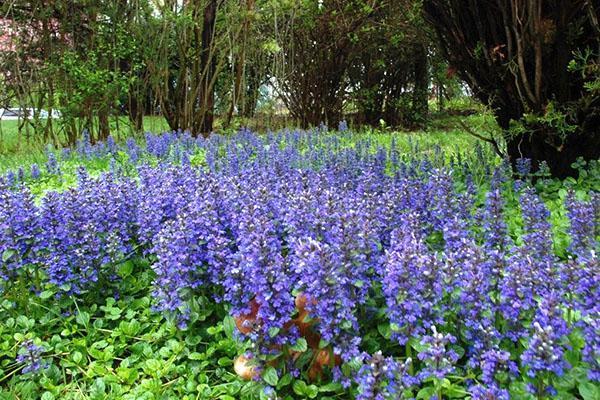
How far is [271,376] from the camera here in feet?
6.56

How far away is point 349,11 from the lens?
9.80 m

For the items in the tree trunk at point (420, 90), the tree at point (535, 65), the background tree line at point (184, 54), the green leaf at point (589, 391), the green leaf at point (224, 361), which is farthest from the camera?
the tree trunk at point (420, 90)

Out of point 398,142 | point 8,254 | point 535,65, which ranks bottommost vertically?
point 8,254

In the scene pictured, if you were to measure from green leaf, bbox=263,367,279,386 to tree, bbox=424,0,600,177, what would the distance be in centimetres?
262

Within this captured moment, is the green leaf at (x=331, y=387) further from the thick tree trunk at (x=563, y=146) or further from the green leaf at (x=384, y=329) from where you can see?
the thick tree trunk at (x=563, y=146)

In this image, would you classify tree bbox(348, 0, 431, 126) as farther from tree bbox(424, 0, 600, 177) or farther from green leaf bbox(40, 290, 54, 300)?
green leaf bbox(40, 290, 54, 300)

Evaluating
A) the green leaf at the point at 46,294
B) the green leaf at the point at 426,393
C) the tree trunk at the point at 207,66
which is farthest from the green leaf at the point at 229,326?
the tree trunk at the point at 207,66

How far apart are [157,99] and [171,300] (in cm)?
711

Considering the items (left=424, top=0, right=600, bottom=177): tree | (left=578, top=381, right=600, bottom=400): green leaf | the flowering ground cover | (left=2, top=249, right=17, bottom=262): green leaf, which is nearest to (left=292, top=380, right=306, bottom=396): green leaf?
the flowering ground cover

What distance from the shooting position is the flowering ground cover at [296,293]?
6.01ft

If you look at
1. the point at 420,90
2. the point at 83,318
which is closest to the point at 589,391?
the point at 83,318

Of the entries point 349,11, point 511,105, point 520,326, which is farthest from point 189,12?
point 520,326

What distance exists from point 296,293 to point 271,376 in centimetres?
31

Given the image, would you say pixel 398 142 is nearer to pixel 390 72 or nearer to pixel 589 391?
pixel 390 72
